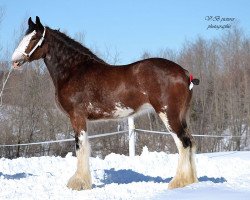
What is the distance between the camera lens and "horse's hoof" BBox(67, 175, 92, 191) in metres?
5.45

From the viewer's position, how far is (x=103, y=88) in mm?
5613

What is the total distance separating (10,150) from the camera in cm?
2577

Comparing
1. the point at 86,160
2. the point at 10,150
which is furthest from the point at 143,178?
the point at 10,150

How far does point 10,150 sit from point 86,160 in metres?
21.5

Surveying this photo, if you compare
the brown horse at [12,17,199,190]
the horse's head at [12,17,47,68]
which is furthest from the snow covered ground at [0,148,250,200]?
the horse's head at [12,17,47,68]

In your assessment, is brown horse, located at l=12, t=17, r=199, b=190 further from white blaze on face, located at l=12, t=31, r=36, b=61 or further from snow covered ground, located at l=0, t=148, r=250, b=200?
snow covered ground, located at l=0, t=148, r=250, b=200

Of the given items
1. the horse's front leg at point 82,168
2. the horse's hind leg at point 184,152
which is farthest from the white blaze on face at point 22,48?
the horse's hind leg at point 184,152

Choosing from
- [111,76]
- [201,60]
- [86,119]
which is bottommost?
[86,119]

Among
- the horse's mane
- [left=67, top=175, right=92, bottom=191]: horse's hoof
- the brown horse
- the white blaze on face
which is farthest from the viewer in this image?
the horse's mane

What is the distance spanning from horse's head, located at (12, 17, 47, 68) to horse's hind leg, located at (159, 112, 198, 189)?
233cm

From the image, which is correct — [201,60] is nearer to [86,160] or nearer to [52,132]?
[52,132]

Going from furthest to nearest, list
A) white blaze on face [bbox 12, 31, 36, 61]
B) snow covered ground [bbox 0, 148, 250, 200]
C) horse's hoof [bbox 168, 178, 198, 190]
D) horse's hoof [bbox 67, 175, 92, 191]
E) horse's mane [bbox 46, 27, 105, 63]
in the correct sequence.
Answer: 1. horse's mane [bbox 46, 27, 105, 63]
2. white blaze on face [bbox 12, 31, 36, 61]
3. horse's hoof [bbox 67, 175, 92, 191]
4. horse's hoof [bbox 168, 178, 198, 190]
5. snow covered ground [bbox 0, 148, 250, 200]

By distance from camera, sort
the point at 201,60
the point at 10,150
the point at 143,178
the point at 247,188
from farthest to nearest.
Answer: the point at 201,60 → the point at 10,150 → the point at 143,178 → the point at 247,188

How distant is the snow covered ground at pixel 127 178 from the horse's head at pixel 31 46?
6.67 feet
